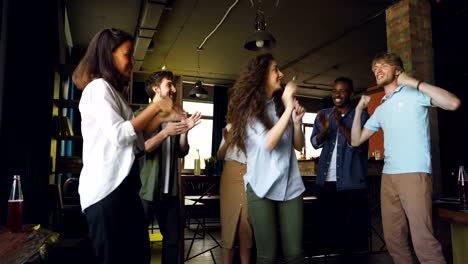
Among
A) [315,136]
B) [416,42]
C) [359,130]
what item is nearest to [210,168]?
[315,136]

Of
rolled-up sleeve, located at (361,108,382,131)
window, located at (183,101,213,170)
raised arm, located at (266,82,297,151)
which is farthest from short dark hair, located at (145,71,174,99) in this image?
window, located at (183,101,213,170)

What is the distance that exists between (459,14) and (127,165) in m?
6.09

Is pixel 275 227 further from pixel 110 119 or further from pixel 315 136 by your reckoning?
pixel 315 136

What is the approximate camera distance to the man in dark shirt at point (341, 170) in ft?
9.02

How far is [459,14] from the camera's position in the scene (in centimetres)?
556

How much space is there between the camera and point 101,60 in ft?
4.36

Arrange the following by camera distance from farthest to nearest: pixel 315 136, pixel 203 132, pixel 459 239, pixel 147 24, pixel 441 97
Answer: pixel 203 132 → pixel 147 24 → pixel 315 136 → pixel 459 239 → pixel 441 97

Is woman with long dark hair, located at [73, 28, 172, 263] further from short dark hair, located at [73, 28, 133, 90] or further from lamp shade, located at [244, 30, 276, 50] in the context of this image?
lamp shade, located at [244, 30, 276, 50]

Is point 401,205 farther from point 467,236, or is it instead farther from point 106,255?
point 106,255

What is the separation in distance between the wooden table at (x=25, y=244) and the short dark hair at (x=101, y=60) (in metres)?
0.61

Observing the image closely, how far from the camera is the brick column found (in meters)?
3.53

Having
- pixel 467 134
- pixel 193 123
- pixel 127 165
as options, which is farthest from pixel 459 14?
pixel 127 165

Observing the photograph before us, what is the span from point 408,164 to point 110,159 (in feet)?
5.18

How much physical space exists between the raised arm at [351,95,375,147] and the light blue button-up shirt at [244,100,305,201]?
2.76ft
